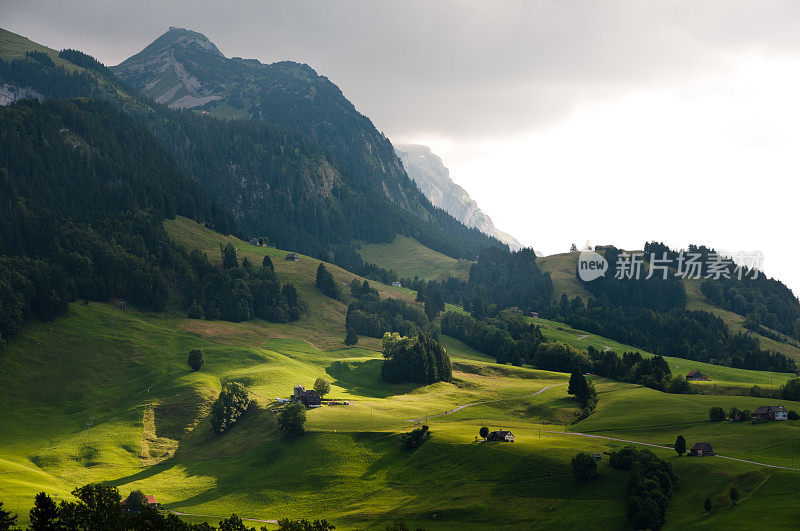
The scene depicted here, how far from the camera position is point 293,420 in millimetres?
135250

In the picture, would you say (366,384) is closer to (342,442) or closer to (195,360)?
(195,360)

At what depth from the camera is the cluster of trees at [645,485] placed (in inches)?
3349

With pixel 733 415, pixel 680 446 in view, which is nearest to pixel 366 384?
pixel 733 415

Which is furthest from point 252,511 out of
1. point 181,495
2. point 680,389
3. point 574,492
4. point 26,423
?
point 680,389

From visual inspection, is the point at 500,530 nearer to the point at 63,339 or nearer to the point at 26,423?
the point at 26,423

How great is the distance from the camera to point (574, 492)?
98125 mm

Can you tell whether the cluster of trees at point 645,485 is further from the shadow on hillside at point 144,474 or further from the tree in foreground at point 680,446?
the shadow on hillside at point 144,474

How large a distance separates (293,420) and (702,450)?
83.0 meters

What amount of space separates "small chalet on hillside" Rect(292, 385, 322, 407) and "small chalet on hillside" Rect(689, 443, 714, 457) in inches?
3488

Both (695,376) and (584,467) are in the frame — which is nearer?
(584,467)

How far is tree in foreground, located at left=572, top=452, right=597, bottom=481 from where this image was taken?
10006cm

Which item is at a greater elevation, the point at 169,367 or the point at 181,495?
the point at 169,367

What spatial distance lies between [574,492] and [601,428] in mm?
35111

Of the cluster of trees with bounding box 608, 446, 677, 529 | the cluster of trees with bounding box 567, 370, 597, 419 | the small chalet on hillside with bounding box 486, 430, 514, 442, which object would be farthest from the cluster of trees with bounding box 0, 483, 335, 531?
the cluster of trees with bounding box 567, 370, 597, 419
